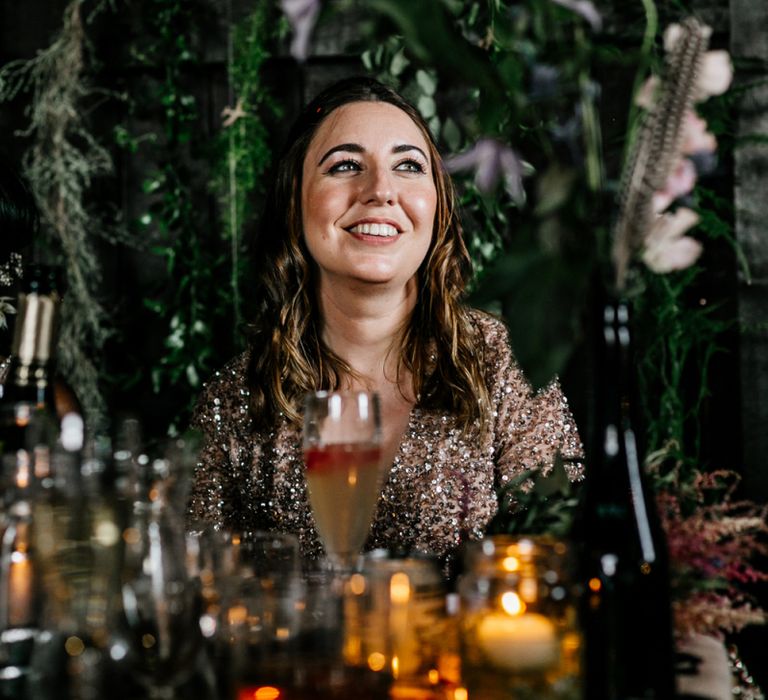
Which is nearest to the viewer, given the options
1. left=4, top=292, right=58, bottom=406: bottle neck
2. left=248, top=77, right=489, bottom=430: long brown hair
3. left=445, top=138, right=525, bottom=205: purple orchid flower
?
left=445, top=138, right=525, bottom=205: purple orchid flower

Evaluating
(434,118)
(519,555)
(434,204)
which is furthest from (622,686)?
(434,118)

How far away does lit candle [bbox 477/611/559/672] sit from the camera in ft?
2.06

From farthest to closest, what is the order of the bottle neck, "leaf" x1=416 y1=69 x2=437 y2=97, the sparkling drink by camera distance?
"leaf" x1=416 y1=69 x2=437 y2=97 < the sparkling drink < the bottle neck

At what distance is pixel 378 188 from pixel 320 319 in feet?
1.09

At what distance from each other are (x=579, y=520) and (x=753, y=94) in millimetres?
1826

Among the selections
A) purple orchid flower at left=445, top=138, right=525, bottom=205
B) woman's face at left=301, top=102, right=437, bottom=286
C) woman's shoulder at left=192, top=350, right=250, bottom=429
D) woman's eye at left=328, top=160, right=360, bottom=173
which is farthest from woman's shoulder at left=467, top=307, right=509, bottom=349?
purple orchid flower at left=445, top=138, right=525, bottom=205

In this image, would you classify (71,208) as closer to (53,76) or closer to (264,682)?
(53,76)

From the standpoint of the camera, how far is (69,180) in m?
2.46

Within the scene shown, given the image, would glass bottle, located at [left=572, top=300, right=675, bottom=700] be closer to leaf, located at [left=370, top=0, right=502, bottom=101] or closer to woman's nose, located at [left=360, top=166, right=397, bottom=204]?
leaf, located at [left=370, top=0, right=502, bottom=101]

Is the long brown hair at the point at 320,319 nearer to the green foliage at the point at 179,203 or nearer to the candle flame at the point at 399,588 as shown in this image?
the green foliage at the point at 179,203

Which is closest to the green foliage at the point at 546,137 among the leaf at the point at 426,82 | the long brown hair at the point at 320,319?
the long brown hair at the point at 320,319

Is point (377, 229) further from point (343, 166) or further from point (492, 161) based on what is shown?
point (492, 161)

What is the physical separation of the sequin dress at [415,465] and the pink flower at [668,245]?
1.11 meters

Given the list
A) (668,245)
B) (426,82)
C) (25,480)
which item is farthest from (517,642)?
(426,82)
